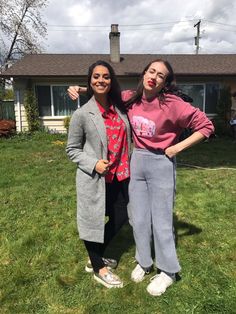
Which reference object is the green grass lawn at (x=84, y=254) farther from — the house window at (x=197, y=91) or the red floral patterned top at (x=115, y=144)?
the house window at (x=197, y=91)

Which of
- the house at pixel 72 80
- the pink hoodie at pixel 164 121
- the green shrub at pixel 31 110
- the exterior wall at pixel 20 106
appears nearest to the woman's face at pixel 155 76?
the pink hoodie at pixel 164 121

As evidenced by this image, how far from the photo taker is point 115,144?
273 cm

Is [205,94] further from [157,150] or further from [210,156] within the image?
[157,150]

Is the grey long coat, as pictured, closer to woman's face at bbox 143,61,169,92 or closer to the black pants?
the black pants

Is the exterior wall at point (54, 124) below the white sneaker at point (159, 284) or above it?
above

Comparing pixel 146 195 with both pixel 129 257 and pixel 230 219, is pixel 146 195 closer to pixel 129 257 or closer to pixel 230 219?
pixel 129 257

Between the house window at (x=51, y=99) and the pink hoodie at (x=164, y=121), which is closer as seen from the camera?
the pink hoodie at (x=164, y=121)

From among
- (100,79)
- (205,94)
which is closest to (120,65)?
(205,94)

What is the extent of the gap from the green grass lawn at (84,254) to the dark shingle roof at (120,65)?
8.50m

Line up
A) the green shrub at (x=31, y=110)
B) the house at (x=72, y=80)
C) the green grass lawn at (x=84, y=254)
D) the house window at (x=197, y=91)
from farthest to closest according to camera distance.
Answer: the house window at (x=197, y=91), the house at (x=72, y=80), the green shrub at (x=31, y=110), the green grass lawn at (x=84, y=254)

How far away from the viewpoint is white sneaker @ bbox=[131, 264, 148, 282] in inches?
120

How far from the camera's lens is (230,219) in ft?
14.5

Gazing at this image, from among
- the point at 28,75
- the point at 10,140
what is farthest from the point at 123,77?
the point at 10,140

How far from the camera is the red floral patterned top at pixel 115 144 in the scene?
107 inches
